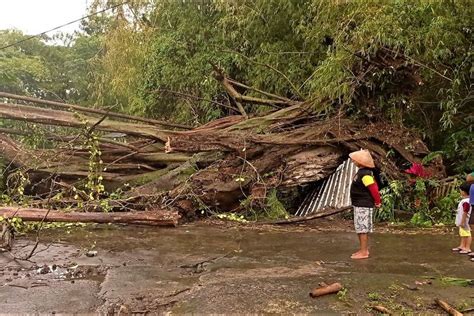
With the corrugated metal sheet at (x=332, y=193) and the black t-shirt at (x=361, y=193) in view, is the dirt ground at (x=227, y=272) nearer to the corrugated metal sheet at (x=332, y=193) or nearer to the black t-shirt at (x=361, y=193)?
the black t-shirt at (x=361, y=193)

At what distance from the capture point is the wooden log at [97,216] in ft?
21.0

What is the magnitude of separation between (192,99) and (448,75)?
19.8 feet

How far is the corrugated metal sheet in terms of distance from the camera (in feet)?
25.5

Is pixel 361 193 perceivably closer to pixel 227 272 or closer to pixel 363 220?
pixel 363 220

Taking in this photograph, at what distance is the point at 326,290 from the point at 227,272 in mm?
1116

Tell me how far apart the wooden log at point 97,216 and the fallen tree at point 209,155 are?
0.56 meters

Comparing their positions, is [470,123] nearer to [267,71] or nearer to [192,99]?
[267,71]

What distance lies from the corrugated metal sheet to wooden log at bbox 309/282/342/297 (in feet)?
12.4

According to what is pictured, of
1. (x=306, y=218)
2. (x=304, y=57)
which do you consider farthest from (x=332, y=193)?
(x=304, y=57)

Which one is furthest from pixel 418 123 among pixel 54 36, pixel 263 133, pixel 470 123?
pixel 54 36

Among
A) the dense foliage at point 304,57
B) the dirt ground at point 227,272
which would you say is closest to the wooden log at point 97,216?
the dirt ground at point 227,272

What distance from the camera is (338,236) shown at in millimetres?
6395

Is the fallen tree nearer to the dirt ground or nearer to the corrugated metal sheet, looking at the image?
the corrugated metal sheet

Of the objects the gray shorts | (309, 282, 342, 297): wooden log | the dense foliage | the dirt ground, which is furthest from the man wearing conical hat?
the dense foliage
